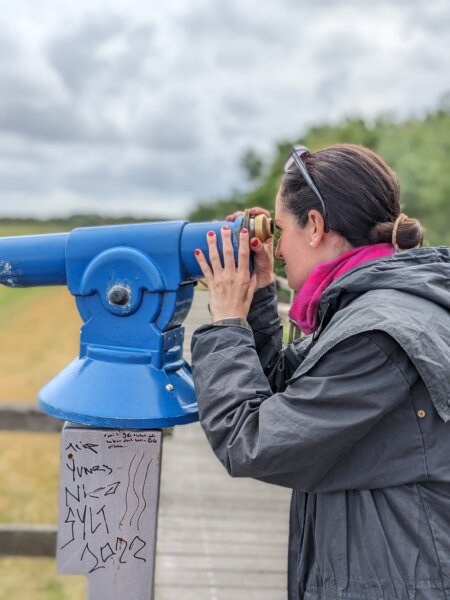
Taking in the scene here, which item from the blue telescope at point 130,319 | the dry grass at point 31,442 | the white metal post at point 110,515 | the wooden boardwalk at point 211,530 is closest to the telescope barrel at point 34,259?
the blue telescope at point 130,319

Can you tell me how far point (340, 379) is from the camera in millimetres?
1352

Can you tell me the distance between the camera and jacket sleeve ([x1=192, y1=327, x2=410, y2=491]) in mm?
1340

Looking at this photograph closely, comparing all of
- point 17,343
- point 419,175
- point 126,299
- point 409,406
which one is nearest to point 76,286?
point 126,299

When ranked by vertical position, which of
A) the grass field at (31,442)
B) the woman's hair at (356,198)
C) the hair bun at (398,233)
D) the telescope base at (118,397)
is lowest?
the grass field at (31,442)

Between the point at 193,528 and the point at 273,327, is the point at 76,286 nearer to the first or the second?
the point at 273,327

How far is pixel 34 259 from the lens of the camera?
1.72 meters

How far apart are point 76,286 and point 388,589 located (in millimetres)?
851

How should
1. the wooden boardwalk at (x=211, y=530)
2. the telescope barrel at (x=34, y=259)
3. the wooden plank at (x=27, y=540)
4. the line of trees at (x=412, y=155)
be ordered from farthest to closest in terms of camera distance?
the line of trees at (x=412, y=155) → the wooden plank at (x=27, y=540) → the wooden boardwalk at (x=211, y=530) → the telescope barrel at (x=34, y=259)

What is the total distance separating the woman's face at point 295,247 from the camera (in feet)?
5.21

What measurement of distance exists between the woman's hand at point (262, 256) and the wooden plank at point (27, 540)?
2.36 metres

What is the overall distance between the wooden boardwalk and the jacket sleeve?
2.04 feet

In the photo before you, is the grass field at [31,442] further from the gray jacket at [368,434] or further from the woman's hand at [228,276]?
the gray jacket at [368,434]

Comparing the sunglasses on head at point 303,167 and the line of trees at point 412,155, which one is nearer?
the sunglasses on head at point 303,167

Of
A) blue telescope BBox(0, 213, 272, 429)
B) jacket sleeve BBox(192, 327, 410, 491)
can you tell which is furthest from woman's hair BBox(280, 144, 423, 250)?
jacket sleeve BBox(192, 327, 410, 491)
